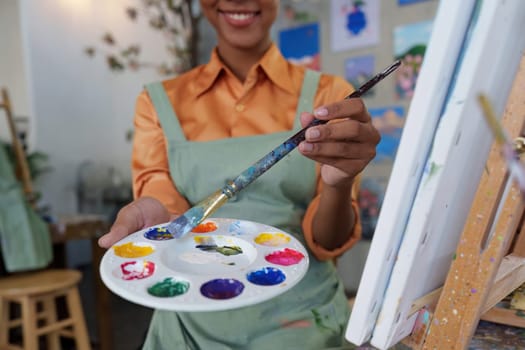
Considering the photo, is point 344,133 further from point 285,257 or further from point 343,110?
point 285,257

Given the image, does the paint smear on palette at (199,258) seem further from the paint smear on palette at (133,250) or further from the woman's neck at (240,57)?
the woman's neck at (240,57)

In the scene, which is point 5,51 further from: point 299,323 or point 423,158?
point 423,158

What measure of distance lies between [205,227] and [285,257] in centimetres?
15

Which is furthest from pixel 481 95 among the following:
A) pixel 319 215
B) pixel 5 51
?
pixel 5 51

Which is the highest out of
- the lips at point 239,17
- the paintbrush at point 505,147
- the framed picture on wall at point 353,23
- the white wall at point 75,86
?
the framed picture on wall at point 353,23

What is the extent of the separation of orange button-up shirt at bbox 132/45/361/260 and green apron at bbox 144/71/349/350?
27 millimetres

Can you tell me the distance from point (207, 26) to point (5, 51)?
6.46ft

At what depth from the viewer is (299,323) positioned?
2.79ft

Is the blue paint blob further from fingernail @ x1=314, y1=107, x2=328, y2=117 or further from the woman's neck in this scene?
the woman's neck

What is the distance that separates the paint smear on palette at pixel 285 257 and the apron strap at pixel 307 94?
44 cm

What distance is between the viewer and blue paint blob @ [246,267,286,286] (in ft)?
1.61

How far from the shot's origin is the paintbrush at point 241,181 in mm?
581

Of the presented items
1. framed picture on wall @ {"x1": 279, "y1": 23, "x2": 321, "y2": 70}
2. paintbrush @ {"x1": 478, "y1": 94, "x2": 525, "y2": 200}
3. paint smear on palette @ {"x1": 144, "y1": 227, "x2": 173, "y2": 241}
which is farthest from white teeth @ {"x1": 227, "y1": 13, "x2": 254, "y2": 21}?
framed picture on wall @ {"x1": 279, "y1": 23, "x2": 321, "y2": 70}

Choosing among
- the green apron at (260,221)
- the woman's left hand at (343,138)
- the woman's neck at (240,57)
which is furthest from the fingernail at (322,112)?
the woman's neck at (240,57)
